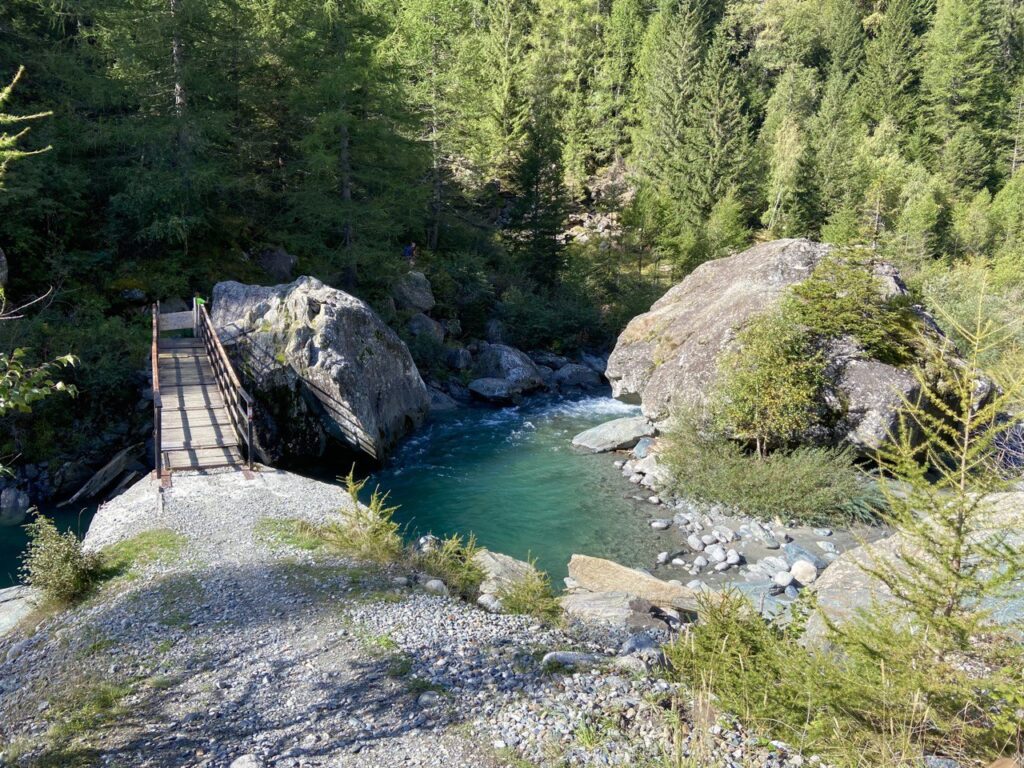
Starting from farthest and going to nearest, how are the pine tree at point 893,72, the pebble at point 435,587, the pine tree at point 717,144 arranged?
the pine tree at point 893,72 < the pine tree at point 717,144 < the pebble at point 435,587

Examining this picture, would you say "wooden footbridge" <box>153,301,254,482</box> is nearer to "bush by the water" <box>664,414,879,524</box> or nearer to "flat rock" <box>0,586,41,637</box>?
"flat rock" <box>0,586,41,637</box>

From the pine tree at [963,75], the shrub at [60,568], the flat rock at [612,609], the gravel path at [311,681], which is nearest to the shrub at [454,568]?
the gravel path at [311,681]

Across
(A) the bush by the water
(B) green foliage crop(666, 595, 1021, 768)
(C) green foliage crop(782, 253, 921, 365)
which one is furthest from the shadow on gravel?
(C) green foliage crop(782, 253, 921, 365)

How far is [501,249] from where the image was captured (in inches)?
1385

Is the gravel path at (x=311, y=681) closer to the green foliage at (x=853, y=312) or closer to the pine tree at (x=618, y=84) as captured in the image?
the green foliage at (x=853, y=312)

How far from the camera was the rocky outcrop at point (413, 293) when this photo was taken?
2672 centimetres

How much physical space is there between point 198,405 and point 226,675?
9741 millimetres

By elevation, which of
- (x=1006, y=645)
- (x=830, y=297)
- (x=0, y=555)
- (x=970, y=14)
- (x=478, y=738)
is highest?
(x=970, y=14)

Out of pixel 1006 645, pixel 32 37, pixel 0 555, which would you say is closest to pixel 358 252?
pixel 32 37

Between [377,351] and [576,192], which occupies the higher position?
[576,192]

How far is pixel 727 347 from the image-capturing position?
1709cm

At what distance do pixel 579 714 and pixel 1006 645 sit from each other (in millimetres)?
3352

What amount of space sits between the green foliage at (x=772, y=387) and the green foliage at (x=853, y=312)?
0.50 metres

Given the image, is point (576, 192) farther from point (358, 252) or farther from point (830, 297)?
point (830, 297)
